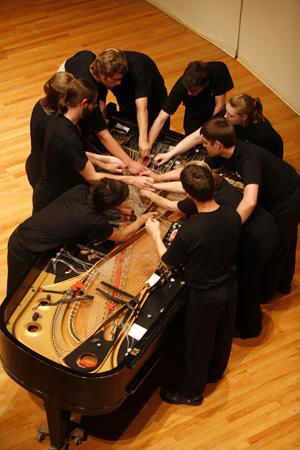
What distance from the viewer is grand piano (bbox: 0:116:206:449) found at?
11.1ft

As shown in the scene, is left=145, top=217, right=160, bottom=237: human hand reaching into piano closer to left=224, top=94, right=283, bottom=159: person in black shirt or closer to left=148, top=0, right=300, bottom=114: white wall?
left=224, top=94, right=283, bottom=159: person in black shirt

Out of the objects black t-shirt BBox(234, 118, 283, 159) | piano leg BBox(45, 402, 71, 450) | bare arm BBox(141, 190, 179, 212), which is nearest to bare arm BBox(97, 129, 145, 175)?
bare arm BBox(141, 190, 179, 212)

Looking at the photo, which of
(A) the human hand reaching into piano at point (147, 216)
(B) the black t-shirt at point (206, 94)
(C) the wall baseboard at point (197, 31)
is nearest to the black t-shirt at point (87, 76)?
(B) the black t-shirt at point (206, 94)

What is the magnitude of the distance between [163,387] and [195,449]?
0.44 m

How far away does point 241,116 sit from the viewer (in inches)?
167

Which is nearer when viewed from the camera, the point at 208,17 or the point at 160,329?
the point at 160,329

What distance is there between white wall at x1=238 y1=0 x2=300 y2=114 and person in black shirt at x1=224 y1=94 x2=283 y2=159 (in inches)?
89.9

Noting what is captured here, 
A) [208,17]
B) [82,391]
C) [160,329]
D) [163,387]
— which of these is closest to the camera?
[82,391]

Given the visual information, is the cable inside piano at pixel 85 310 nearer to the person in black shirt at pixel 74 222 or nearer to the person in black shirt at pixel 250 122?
the person in black shirt at pixel 74 222

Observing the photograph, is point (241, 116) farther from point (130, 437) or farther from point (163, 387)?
point (130, 437)

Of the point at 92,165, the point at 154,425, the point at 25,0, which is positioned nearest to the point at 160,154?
the point at 92,165

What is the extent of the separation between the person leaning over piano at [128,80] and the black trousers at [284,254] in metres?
0.96

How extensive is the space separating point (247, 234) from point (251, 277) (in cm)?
32

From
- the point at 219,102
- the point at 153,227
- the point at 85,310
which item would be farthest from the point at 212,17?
the point at 85,310
